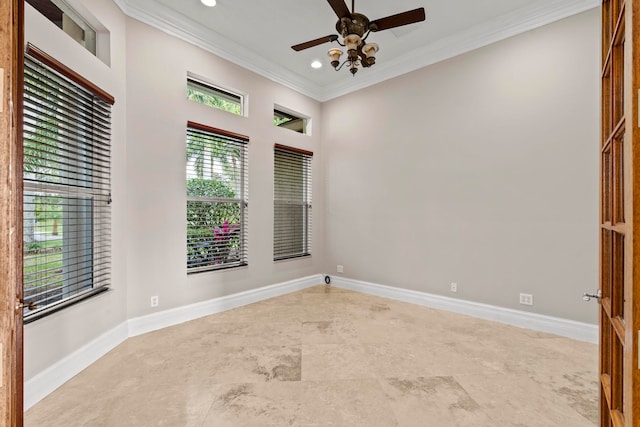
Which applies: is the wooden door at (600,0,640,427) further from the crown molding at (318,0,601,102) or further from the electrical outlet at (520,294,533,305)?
the crown molding at (318,0,601,102)

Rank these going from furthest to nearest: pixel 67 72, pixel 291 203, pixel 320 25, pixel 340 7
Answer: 1. pixel 291 203
2. pixel 320 25
3. pixel 340 7
4. pixel 67 72

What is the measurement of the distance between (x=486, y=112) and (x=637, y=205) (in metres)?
3.11

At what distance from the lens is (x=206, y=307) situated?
3494 mm

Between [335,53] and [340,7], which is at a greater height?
[340,7]

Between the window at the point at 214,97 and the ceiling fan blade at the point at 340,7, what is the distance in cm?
196

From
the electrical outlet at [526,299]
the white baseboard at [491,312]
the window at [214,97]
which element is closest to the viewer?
the white baseboard at [491,312]

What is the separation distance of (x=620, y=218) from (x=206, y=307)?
11.7ft

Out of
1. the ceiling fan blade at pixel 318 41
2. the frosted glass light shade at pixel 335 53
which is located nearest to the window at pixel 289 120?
the ceiling fan blade at pixel 318 41

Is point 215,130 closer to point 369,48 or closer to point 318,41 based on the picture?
point 318,41

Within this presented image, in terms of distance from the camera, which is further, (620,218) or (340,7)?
(340,7)

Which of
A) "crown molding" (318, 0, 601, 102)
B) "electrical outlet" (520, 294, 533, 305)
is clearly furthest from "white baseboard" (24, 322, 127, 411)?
"crown molding" (318, 0, 601, 102)

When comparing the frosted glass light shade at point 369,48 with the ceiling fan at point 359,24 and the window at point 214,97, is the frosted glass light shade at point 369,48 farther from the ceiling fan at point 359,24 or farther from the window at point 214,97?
the window at point 214,97

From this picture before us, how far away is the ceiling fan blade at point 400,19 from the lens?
7.60ft

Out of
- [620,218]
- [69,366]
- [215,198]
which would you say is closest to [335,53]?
[215,198]
